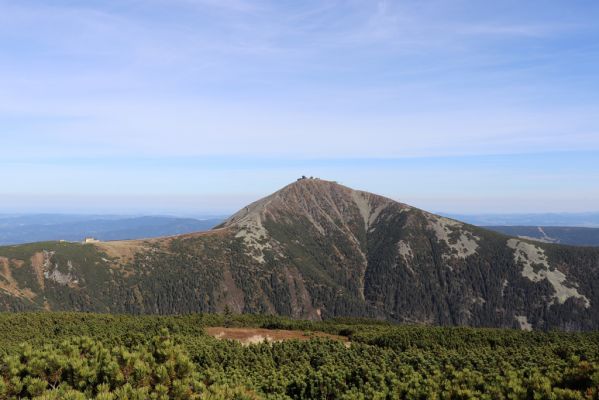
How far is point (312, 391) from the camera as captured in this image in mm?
27375

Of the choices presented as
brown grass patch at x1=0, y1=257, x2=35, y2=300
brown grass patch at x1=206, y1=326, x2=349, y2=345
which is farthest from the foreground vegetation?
brown grass patch at x1=0, y1=257, x2=35, y2=300

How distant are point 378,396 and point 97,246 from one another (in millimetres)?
201799

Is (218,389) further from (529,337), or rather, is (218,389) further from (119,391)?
(529,337)

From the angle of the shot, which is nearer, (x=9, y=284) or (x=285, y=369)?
(x=285, y=369)

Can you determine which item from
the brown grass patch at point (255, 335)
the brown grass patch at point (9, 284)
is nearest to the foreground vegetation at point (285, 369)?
the brown grass patch at point (255, 335)

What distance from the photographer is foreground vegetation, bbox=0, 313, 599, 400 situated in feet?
50.4

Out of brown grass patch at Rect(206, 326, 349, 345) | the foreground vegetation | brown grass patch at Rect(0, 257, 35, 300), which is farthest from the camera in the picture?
brown grass patch at Rect(0, 257, 35, 300)

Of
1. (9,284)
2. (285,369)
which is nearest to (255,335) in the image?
(285,369)

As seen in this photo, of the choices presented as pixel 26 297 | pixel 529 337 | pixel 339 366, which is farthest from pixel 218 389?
pixel 26 297

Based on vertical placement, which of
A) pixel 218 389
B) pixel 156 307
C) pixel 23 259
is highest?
pixel 218 389

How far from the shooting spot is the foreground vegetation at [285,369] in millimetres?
15359

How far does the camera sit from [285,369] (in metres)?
33.6

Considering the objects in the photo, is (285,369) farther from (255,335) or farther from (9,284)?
(9,284)

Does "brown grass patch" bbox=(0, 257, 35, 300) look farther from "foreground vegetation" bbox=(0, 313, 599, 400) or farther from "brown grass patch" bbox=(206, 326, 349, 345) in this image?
"brown grass patch" bbox=(206, 326, 349, 345)
